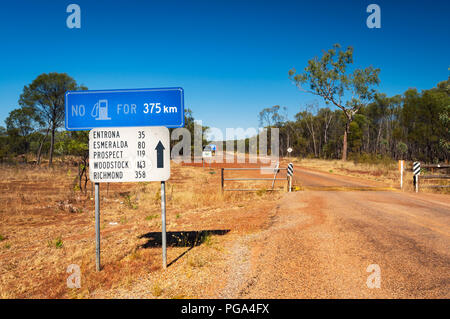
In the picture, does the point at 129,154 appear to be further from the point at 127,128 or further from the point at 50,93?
the point at 50,93

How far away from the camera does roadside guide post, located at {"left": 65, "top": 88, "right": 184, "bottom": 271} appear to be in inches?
183

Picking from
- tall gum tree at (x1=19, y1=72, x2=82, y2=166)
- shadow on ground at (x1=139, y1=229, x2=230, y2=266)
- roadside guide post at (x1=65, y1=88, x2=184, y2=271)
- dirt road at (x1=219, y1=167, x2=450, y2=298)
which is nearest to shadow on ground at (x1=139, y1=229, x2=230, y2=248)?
shadow on ground at (x1=139, y1=229, x2=230, y2=266)

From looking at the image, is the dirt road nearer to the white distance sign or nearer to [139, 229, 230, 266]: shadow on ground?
[139, 229, 230, 266]: shadow on ground

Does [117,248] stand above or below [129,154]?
below

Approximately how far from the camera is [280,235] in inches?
236

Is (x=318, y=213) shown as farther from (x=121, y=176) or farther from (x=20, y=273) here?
(x=20, y=273)

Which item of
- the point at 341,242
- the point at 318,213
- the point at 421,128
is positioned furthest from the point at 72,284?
the point at 421,128

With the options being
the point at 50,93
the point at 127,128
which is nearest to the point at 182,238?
the point at 127,128

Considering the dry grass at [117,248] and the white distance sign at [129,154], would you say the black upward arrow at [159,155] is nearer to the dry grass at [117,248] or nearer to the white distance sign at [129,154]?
the white distance sign at [129,154]

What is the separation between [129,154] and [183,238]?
256cm

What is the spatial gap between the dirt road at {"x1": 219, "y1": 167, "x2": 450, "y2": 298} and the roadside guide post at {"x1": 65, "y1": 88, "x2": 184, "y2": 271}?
5.80 feet

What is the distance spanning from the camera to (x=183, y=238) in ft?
20.8

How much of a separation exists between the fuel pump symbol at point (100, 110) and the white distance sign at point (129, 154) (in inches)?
8.1
